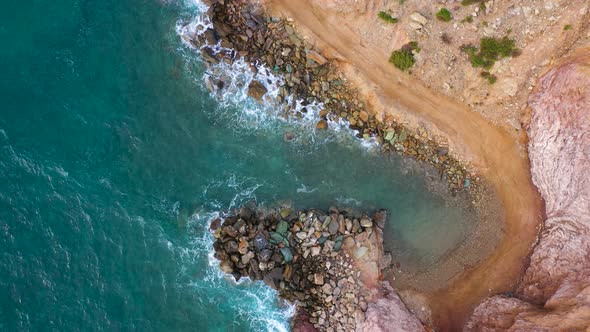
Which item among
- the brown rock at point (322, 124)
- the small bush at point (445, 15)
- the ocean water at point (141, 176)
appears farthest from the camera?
the brown rock at point (322, 124)

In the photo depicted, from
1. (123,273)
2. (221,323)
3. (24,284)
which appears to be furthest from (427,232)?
(24,284)

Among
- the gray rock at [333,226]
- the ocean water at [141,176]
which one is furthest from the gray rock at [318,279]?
the gray rock at [333,226]

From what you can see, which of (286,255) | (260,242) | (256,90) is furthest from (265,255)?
(256,90)

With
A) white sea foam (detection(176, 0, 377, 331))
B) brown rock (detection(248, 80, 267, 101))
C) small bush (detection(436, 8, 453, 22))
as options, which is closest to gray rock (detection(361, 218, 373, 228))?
white sea foam (detection(176, 0, 377, 331))

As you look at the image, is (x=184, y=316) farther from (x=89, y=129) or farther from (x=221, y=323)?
(x=89, y=129)

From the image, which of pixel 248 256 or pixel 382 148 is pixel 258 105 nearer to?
pixel 382 148

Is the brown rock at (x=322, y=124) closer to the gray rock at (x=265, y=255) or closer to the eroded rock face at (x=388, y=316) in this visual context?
the gray rock at (x=265, y=255)
